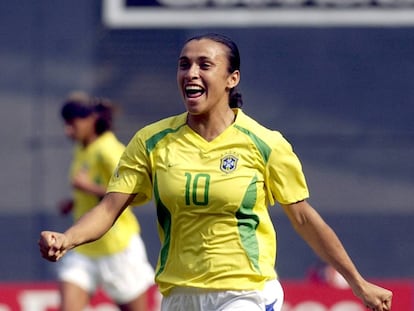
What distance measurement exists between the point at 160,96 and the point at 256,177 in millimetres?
8787

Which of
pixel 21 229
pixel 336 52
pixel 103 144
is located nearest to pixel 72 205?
pixel 103 144

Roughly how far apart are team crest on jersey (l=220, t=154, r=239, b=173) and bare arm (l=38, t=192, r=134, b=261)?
1.40 feet

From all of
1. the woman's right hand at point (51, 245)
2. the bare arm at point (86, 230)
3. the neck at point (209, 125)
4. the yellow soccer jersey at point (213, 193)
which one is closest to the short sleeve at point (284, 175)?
the yellow soccer jersey at point (213, 193)

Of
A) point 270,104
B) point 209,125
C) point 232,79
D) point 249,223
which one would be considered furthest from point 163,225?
point 270,104

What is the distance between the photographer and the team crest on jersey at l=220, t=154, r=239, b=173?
6.32 m

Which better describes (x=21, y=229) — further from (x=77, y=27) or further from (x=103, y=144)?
(x=103, y=144)

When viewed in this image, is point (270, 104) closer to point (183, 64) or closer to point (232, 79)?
point (232, 79)

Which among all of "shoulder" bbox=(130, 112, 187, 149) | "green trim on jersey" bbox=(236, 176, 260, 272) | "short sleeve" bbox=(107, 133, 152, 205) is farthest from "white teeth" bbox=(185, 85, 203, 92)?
"green trim on jersey" bbox=(236, 176, 260, 272)

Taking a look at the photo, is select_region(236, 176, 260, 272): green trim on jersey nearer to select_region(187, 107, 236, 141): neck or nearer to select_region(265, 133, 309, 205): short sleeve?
select_region(265, 133, 309, 205): short sleeve

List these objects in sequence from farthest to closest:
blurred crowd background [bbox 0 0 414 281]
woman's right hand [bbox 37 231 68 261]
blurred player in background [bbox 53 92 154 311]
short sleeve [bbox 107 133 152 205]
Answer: blurred crowd background [bbox 0 0 414 281], blurred player in background [bbox 53 92 154 311], short sleeve [bbox 107 133 152 205], woman's right hand [bbox 37 231 68 261]

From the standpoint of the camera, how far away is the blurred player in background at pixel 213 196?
629 cm

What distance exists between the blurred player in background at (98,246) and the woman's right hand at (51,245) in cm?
402

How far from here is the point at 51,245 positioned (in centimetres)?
589

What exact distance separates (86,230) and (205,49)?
2.99 ft
